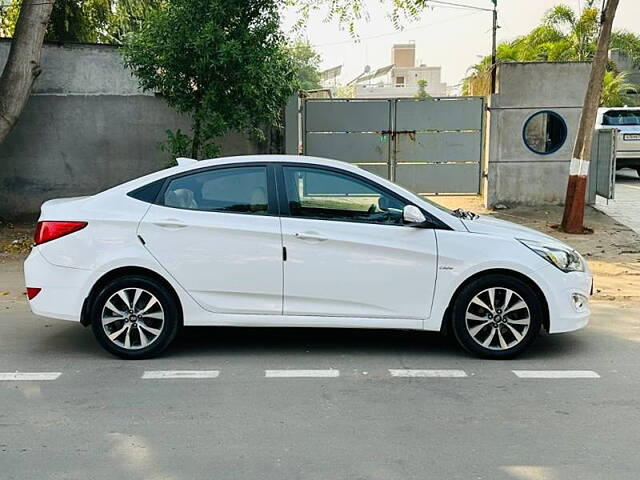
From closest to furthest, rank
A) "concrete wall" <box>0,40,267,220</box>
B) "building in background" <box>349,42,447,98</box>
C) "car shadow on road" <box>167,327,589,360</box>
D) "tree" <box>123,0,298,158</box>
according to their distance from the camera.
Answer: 1. "car shadow on road" <box>167,327,589,360</box>
2. "tree" <box>123,0,298,158</box>
3. "concrete wall" <box>0,40,267,220</box>
4. "building in background" <box>349,42,447,98</box>

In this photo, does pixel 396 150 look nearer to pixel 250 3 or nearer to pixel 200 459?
pixel 250 3

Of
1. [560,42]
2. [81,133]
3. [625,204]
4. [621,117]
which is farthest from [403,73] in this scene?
[81,133]

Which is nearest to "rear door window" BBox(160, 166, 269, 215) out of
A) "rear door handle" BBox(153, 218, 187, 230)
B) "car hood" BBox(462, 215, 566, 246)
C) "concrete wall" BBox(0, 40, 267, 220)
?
"rear door handle" BBox(153, 218, 187, 230)

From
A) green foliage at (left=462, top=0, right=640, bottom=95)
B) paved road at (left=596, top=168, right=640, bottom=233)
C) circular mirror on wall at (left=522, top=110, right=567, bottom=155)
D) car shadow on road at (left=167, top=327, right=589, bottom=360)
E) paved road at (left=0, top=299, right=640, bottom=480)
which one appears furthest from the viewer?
green foliage at (left=462, top=0, right=640, bottom=95)

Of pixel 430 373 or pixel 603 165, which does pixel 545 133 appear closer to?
pixel 603 165

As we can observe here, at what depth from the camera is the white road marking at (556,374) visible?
5285 mm

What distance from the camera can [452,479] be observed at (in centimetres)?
363

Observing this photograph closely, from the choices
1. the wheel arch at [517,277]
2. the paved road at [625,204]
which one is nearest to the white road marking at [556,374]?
the wheel arch at [517,277]

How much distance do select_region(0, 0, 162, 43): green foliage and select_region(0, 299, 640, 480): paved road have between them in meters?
8.60

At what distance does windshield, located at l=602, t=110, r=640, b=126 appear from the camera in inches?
753

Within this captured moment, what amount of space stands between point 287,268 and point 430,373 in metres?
1.34

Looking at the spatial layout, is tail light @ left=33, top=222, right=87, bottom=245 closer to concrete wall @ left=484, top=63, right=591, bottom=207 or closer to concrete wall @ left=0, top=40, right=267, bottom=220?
concrete wall @ left=0, top=40, right=267, bottom=220

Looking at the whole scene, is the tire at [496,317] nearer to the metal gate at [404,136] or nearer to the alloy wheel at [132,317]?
the alloy wheel at [132,317]

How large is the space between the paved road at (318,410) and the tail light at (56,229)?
99cm
